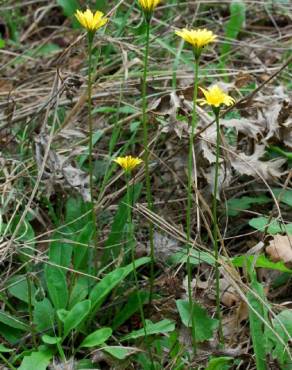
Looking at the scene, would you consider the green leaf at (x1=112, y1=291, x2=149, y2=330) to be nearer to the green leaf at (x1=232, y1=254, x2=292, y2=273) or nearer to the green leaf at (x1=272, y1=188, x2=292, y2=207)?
the green leaf at (x1=232, y1=254, x2=292, y2=273)

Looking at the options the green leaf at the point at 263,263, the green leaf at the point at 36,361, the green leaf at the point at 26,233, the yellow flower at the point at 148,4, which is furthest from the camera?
the green leaf at the point at 26,233

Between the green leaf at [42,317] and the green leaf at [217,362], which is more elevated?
the green leaf at [217,362]

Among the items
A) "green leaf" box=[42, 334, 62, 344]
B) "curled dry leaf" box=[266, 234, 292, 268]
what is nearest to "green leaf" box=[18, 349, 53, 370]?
"green leaf" box=[42, 334, 62, 344]

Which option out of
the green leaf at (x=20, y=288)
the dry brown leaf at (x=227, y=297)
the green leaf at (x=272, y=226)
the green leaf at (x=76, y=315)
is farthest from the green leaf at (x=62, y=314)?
the green leaf at (x=272, y=226)

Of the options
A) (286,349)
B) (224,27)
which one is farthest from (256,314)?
(224,27)

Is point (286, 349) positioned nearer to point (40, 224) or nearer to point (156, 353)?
point (156, 353)

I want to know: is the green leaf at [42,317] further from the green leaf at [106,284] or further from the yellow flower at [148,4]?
the yellow flower at [148,4]
